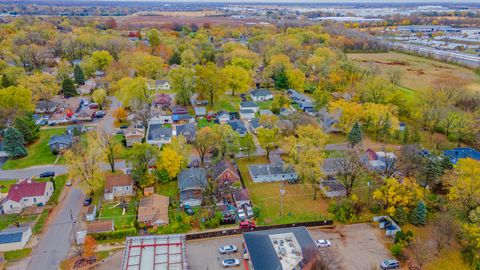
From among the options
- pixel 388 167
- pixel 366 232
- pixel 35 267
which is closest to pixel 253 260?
pixel 366 232

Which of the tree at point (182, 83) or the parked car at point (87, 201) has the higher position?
the tree at point (182, 83)

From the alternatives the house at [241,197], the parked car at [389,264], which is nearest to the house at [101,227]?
the house at [241,197]

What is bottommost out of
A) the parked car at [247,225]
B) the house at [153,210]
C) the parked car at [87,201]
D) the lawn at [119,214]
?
the parked car at [247,225]

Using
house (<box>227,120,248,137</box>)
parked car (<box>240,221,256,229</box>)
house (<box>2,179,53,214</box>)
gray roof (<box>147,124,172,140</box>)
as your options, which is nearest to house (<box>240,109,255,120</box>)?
house (<box>227,120,248,137</box>)

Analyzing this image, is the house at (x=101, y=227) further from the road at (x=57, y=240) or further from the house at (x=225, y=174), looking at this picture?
the house at (x=225, y=174)

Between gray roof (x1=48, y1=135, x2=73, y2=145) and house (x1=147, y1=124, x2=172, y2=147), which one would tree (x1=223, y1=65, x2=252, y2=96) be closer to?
house (x1=147, y1=124, x2=172, y2=147)
